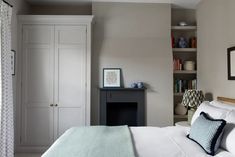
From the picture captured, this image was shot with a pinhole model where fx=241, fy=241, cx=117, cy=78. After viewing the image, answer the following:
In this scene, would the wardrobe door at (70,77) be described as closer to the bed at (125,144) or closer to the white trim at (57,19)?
the white trim at (57,19)

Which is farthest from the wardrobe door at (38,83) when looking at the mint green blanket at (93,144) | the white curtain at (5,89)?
the mint green blanket at (93,144)

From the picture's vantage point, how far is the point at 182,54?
482cm

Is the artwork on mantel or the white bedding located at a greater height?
the artwork on mantel

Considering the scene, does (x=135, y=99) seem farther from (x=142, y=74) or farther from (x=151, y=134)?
(x=151, y=134)

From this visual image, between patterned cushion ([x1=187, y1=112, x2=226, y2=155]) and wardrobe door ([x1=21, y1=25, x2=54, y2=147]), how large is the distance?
2747 mm

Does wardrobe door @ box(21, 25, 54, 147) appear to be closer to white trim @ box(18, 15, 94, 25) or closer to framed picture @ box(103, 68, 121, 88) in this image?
white trim @ box(18, 15, 94, 25)

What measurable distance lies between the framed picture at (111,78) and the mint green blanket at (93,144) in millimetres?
1720

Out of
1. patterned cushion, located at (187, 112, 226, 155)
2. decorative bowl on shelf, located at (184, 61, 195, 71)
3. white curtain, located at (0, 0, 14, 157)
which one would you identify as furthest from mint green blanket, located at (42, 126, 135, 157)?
decorative bowl on shelf, located at (184, 61, 195, 71)

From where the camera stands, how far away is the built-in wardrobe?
4.23 m

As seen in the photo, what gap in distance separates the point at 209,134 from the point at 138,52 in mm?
2620

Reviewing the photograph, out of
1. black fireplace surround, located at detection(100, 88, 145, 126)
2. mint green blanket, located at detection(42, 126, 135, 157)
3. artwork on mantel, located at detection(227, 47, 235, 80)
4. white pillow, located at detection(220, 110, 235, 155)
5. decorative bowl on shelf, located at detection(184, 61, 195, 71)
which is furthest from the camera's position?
decorative bowl on shelf, located at detection(184, 61, 195, 71)

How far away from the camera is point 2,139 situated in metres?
3.25

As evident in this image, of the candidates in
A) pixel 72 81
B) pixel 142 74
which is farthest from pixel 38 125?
pixel 142 74

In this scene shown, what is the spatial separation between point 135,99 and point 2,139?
7.39 ft
